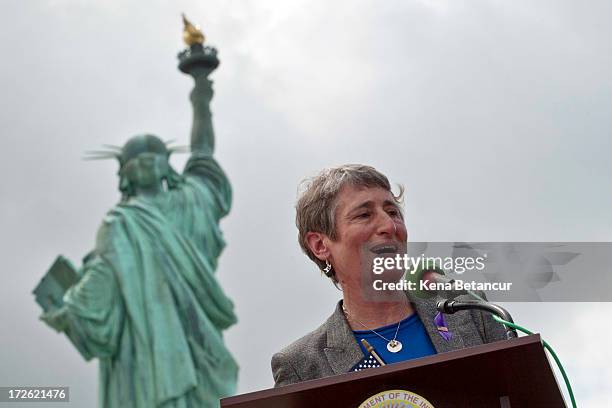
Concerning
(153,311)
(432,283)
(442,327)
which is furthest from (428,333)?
(153,311)

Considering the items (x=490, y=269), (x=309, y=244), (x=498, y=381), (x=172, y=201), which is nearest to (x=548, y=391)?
(x=498, y=381)

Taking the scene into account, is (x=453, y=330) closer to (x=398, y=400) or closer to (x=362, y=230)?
(x=362, y=230)

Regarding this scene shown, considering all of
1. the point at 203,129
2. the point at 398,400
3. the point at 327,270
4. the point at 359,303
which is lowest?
the point at 398,400

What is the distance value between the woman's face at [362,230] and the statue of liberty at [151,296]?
10802 millimetres

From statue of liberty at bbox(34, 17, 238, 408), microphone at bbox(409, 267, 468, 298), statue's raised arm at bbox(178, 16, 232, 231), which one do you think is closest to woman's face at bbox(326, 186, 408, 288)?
microphone at bbox(409, 267, 468, 298)

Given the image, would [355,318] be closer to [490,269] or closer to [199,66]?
[490,269]

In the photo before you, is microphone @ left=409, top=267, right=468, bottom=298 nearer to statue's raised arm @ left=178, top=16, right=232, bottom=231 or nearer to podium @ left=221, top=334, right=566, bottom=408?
podium @ left=221, top=334, right=566, bottom=408

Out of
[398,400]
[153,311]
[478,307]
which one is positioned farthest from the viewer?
[153,311]

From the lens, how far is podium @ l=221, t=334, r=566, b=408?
1579 millimetres

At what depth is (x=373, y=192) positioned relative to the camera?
84.4 inches

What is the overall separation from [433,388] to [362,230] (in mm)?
551

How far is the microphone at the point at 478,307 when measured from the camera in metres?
1.76

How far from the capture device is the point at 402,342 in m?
2.02

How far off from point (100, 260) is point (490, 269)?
38.2 feet
